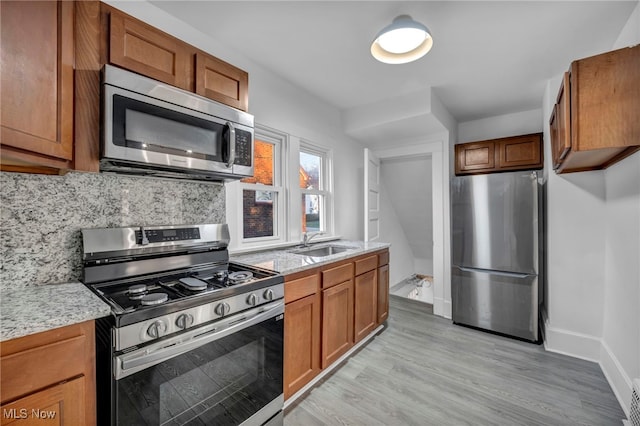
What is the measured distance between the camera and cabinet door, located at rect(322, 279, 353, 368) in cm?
204

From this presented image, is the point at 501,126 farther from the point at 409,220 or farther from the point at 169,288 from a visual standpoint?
the point at 169,288

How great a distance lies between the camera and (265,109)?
2.43 metres

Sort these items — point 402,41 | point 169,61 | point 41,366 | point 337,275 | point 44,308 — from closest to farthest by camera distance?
point 41,366, point 44,308, point 169,61, point 402,41, point 337,275

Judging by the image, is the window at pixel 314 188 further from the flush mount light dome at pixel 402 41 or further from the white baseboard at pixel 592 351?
the white baseboard at pixel 592 351

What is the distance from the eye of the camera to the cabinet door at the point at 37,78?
36.8 inches

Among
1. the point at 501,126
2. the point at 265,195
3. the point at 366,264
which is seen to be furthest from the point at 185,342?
the point at 501,126

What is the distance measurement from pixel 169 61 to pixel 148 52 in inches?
4.1

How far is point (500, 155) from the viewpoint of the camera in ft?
10.6

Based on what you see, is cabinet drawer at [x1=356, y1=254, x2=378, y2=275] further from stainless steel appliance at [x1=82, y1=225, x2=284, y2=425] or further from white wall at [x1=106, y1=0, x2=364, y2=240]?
stainless steel appliance at [x1=82, y1=225, x2=284, y2=425]

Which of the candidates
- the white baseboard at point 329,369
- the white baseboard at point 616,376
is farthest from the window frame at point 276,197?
the white baseboard at point 616,376

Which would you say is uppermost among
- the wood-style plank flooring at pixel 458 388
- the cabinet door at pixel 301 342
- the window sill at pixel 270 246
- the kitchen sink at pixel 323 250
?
the window sill at pixel 270 246

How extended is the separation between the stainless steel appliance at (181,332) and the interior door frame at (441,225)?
255 centimetres

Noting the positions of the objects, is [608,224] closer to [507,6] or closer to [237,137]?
[507,6]

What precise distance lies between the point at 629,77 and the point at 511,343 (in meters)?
2.41
